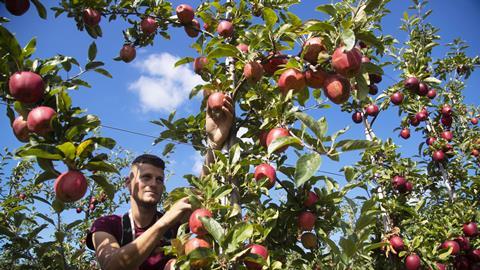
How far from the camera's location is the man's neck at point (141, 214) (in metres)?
2.60

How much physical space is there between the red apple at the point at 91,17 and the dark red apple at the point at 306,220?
1735 millimetres

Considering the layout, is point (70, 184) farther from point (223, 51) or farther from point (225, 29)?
point (225, 29)

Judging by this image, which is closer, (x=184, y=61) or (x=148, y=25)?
(x=184, y=61)

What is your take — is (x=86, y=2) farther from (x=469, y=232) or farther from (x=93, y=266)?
(x=93, y=266)

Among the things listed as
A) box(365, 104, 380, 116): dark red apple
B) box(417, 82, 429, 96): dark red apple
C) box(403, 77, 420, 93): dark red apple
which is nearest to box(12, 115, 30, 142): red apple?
box(365, 104, 380, 116): dark red apple

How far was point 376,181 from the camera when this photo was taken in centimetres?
399

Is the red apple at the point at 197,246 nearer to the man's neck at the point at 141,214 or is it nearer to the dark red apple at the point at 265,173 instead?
the dark red apple at the point at 265,173

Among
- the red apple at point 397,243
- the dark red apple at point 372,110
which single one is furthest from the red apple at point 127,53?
the dark red apple at point 372,110

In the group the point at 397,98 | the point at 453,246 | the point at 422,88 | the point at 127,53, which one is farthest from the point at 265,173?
the point at 422,88

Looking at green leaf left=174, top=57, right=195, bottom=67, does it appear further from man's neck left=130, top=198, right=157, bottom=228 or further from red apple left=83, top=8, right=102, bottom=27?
man's neck left=130, top=198, right=157, bottom=228

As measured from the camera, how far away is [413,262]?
329 cm

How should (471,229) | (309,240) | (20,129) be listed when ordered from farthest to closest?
(471,229) < (309,240) < (20,129)

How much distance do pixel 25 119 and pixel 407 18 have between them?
17.8 feet

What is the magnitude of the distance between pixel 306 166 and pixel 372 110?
3665mm
